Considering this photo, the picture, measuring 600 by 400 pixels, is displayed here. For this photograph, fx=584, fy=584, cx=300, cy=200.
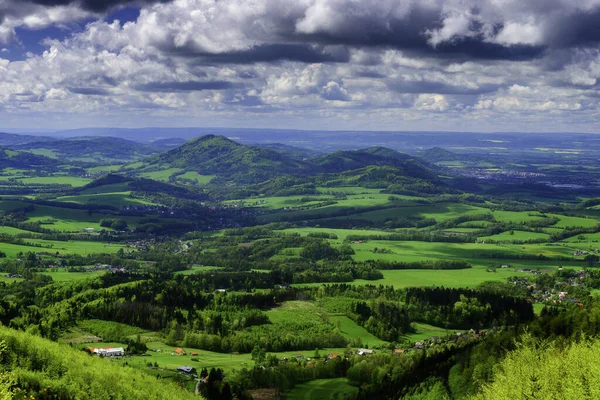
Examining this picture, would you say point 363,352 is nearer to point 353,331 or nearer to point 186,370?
point 353,331

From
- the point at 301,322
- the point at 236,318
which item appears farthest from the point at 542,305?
the point at 236,318

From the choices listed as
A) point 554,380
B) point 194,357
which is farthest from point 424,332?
point 554,380

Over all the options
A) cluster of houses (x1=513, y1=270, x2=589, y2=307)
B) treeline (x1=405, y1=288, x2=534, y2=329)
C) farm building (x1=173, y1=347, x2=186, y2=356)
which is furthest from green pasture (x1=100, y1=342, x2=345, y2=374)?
cluster of houses (x1=513, y1=270, x2=589, y2=307)

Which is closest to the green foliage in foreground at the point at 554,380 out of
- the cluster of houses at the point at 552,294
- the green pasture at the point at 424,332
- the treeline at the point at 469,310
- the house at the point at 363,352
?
the house at the point at 363,352

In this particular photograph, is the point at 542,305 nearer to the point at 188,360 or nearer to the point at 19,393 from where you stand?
the point at 188,360

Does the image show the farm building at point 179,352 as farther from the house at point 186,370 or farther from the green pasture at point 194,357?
the house at point 186,370

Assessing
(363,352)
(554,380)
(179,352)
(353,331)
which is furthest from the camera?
(353,331)
